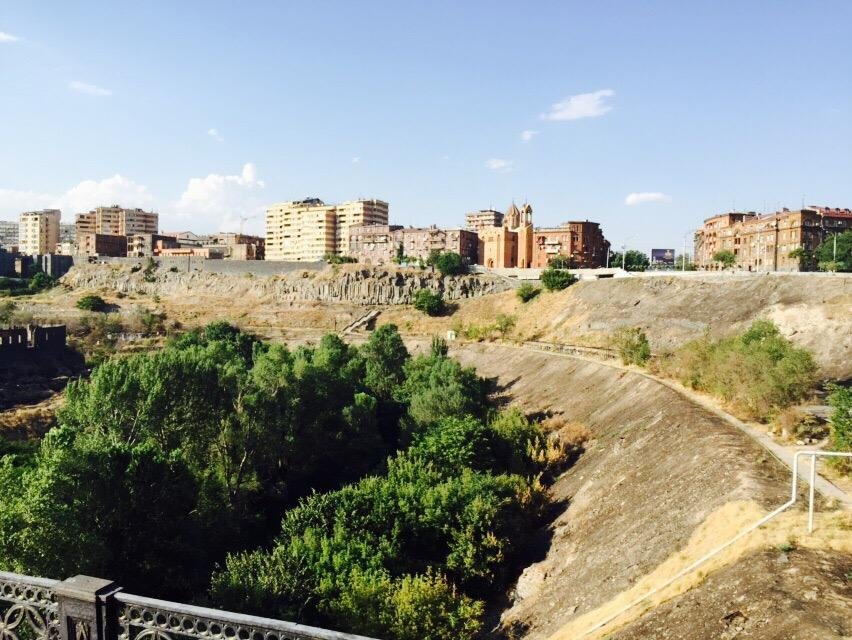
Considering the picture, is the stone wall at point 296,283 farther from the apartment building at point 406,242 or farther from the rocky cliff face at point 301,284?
the apartment building at point 406,242

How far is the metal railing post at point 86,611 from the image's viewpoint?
26.3 feet

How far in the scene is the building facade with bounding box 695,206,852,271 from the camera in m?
103

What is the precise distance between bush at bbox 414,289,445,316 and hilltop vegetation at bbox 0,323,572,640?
53.1 m

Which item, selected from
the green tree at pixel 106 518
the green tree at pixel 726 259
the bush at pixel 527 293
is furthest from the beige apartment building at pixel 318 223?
the green tree at pixel 106 518

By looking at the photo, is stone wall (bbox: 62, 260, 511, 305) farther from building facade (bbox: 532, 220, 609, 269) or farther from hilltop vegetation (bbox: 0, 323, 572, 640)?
hilltop vegetation (bbox: 0, 323, 572, 640)

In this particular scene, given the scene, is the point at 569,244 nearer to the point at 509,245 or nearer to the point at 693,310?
the point at 509,245

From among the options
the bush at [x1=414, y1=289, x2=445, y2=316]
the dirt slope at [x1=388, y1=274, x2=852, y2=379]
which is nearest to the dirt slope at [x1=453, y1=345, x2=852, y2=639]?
the dirt slope at [x1=388, y1=274, x2=852, y2=379]

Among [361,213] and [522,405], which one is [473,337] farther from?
[361,213]

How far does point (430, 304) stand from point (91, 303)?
6205 centimetres

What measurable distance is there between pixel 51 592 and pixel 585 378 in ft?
132

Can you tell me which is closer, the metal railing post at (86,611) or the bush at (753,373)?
the metal railing post at (86,611)

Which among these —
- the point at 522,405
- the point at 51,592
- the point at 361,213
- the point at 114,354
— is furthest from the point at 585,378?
the point at 361,213

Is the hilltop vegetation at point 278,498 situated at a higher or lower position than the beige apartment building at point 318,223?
lower

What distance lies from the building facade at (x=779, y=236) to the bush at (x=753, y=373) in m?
75.1
